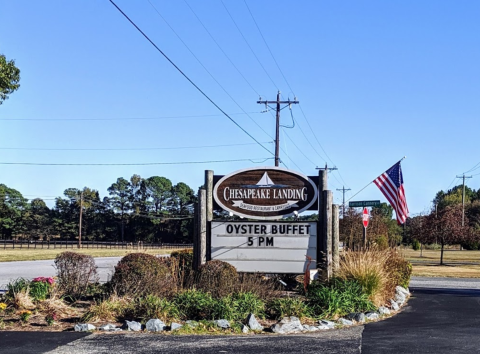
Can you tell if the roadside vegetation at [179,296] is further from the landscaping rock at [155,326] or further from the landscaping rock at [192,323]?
the landscaping rock at [155,326]

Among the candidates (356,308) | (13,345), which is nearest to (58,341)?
(13,345)

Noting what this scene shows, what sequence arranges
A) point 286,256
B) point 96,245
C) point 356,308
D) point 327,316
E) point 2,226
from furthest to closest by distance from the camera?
point 2,226, point 96,245, point 286,256, point 356,308, point 327,316

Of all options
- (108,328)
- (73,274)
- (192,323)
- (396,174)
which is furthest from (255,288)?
(396,174)

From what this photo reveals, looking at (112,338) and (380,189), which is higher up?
(380,189)

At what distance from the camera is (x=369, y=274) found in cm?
1366

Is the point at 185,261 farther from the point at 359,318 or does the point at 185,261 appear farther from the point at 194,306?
the point at 359,318

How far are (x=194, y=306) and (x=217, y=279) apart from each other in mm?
1978

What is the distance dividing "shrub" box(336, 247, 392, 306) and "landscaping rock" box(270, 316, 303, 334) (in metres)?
3.08

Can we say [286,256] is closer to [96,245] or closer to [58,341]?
[58,341]

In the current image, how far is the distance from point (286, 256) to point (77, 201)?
287 feet

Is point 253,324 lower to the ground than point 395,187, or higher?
lower

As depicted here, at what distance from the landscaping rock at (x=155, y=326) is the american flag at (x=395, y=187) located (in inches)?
537

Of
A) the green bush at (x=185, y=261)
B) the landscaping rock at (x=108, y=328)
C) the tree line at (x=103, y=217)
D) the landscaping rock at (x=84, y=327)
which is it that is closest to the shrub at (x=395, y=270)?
the green bush at (x=185, y=261)

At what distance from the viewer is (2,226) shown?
97625mm
